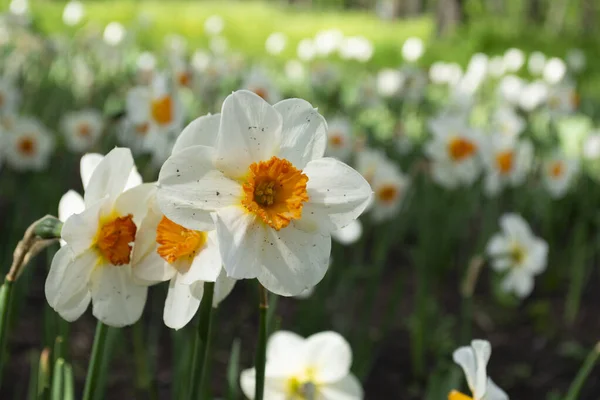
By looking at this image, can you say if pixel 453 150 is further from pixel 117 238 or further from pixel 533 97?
pixel 117 238

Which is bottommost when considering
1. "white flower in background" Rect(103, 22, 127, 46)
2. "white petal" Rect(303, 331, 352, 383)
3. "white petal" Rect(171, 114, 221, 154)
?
"white petal" Rect(303, 331, 352, 383)

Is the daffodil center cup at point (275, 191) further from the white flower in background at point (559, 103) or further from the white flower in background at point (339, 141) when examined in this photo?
the white flower in background at point (559, 103)

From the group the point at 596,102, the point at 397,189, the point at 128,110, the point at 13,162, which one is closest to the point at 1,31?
the point at 13,162

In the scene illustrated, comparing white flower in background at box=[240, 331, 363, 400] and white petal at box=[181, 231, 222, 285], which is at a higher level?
white petal at box=[181, 231, 222, 285]

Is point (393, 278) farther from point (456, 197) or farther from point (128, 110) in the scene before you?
point (128, 110)

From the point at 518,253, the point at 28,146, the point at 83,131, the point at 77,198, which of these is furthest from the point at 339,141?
the point at 77,198

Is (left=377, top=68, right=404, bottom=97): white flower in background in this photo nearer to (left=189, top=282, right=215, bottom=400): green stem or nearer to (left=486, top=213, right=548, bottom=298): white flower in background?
(left=486, top=213, right=548, bottom=298): white flower in background

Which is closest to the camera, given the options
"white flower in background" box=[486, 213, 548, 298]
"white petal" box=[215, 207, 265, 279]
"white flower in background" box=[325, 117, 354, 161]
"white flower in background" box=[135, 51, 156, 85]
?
"white petal" box=[215, 207, 265, 279]

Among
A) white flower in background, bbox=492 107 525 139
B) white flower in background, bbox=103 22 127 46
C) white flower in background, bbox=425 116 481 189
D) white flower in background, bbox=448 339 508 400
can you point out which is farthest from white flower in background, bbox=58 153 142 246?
white flower in background, bbox=103 22 127 46
